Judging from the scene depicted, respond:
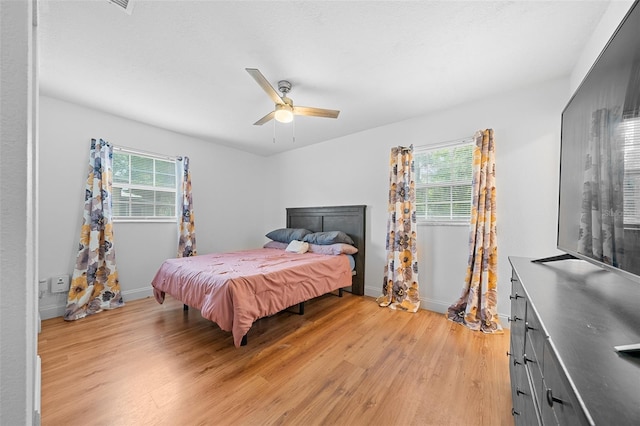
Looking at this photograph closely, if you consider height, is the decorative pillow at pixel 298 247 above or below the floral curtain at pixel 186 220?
below

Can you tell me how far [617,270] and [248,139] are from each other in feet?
13.3

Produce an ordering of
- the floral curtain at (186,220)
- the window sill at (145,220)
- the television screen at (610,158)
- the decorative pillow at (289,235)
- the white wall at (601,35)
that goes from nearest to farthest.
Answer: the television screen at (610,158)
the white wall at (601,35)
the window sill at (145,220)
the floral curtain at (186,220)
the decorative pillow at (289,235)

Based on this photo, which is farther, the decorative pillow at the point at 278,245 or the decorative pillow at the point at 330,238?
the decorative pillow at the point at 278,245

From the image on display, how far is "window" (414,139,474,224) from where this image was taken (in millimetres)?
2764

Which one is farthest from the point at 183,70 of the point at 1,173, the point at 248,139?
the point at 1,173

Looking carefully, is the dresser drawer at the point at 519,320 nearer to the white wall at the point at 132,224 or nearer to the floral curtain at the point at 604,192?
the floral curtain at the point at 604,192

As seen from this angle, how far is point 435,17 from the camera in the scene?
156cm

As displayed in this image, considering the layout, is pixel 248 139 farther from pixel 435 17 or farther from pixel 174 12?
pixel 435 17

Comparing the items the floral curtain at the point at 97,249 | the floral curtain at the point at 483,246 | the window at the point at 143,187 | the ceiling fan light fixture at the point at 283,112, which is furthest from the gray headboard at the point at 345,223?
the floral curtain at the point at 97,249

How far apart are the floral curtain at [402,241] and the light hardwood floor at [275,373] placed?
40 centimetres

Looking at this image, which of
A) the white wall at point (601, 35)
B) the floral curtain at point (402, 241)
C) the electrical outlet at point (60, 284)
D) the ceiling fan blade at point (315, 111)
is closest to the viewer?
the white wall at point (601, 35)

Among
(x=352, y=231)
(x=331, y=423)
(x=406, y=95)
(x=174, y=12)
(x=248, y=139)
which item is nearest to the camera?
(x=331, y=423)

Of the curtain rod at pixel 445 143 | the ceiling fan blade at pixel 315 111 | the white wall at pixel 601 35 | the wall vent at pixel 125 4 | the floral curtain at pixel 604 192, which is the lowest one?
the floral curtain at pixel 604 192

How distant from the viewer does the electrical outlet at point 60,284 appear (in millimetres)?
2623
